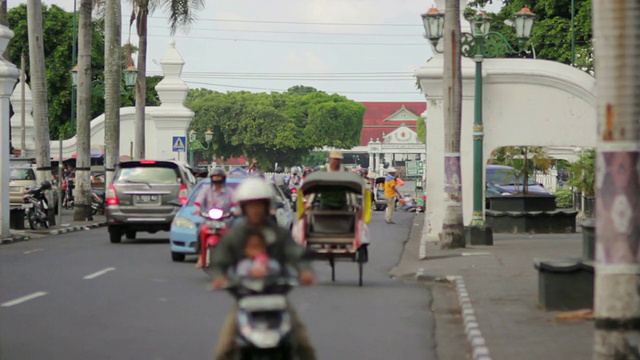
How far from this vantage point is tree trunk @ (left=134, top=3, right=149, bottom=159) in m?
45.9

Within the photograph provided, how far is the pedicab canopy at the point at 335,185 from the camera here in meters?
18.9

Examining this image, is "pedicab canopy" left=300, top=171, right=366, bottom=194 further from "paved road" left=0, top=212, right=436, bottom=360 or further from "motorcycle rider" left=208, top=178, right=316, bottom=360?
"motorcycle rider" left=208, top=178, right=316, bottom=360

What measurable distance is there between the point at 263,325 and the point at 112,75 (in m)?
34.2

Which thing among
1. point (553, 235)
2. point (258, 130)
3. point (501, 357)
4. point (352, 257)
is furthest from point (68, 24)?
point (501, 357)

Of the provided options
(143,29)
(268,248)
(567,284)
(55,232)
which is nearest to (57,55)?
(143,29)

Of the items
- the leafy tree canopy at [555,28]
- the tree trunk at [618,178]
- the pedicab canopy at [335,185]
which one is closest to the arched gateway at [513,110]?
the pedicab canopy at [335,185]

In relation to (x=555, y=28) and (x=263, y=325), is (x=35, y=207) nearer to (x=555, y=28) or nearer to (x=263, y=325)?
(x=263, y=325)

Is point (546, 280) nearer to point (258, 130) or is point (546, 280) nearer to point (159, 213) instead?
point (159, 213)

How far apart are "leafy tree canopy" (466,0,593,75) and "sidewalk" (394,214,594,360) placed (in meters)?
32.9

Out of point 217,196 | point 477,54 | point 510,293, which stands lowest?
point 510,293

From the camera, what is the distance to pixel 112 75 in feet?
135

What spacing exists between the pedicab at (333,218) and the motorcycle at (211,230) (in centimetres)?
104

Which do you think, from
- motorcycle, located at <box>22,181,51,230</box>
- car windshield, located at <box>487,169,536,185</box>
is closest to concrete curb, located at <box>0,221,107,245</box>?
motorcycle, located at <box>22,181,51,230</box>

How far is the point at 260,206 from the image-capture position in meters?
8.11
